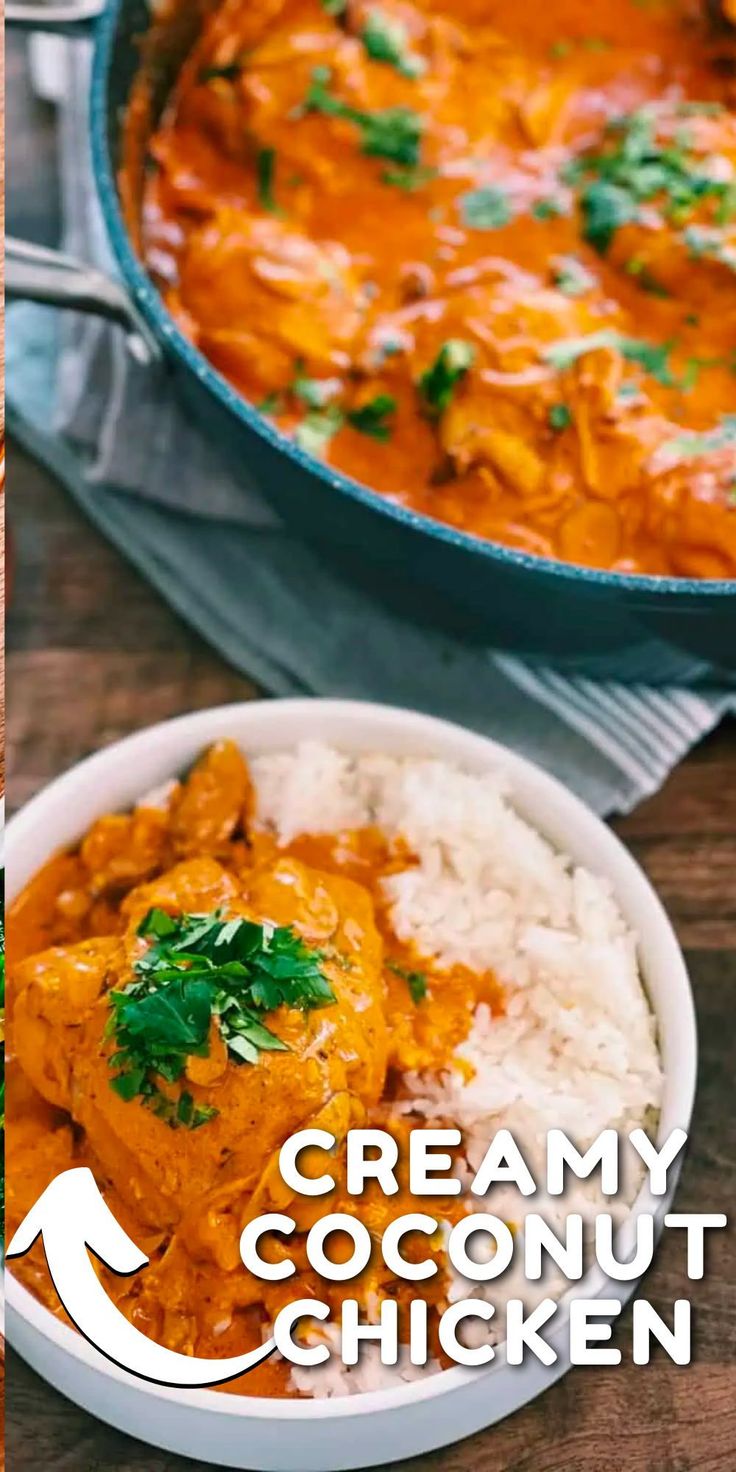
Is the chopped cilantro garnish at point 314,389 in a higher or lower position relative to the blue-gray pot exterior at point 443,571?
higher

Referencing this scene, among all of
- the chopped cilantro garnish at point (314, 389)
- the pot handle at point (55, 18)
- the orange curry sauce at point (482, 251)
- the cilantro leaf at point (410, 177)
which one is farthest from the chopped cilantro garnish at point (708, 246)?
the pot handle at point (55, 18)

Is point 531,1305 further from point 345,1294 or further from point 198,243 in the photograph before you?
point 198,243

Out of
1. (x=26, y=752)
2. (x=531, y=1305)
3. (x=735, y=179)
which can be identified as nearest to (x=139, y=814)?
(x=26, y=752)

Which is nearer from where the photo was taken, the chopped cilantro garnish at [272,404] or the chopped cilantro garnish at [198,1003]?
the chopped cilantro garnish at [198,1003]

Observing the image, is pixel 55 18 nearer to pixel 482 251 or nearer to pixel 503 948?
pixel 482 251

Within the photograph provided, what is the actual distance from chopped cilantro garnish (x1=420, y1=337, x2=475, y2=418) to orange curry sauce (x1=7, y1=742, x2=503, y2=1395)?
641mm

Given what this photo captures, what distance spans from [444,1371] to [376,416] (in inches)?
47.4

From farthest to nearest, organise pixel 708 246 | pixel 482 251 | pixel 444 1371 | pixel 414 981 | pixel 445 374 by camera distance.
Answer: pixel 482 251 < pixel 708 246 < pixel 445 374 < pixel 414 981 < pixel 444 1371

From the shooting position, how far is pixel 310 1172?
168cm

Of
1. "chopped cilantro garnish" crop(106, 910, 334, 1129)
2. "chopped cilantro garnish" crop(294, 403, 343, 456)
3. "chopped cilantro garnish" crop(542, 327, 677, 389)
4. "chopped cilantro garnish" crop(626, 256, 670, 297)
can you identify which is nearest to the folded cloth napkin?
"chopped cilantro garnish" crop(294, 403, 343, 456)

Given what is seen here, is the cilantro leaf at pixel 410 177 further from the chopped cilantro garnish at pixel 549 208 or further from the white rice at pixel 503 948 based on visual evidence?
the white rice at pixel 503 948

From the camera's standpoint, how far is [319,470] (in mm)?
1975

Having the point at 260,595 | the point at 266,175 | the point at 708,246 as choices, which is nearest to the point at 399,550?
the point at 260,595

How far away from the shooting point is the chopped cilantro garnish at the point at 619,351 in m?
2.16
